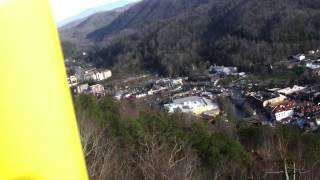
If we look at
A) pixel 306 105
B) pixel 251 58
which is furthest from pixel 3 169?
pixel 251 58

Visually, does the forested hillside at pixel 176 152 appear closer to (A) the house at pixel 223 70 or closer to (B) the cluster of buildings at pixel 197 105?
(B) the cluster of buildings at pixel 197 105

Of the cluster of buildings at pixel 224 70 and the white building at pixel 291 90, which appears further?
the cluster of buildings at pixel 224 70

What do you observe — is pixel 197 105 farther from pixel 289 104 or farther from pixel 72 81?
pixel 72 81

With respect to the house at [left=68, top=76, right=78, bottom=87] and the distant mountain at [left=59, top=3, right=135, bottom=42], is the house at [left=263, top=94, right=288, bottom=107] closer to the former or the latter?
the house at [left=68, top=76, right=78, bottom=87]

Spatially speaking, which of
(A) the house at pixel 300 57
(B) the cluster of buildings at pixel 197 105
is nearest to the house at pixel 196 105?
(B) the cluster of buildings at pixel 197 105

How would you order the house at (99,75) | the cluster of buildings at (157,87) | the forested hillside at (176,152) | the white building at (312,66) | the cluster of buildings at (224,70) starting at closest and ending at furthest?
the forested hillside at (176,152) → the white building at (312,66) → the cluster of buildings at (157,87) → the cluster of buildings at (224,70) → the house at (99,75)

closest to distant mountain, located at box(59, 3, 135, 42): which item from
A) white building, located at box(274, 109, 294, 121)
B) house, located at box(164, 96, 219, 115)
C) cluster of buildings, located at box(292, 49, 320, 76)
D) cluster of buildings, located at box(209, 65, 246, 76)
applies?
cluster of buildings, located at box(209, 65, 246, 76)

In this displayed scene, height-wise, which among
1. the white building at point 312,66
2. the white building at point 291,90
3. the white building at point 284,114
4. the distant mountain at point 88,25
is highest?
the white building at point 284,114
